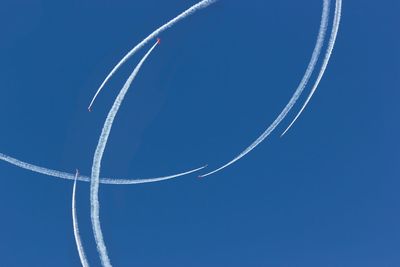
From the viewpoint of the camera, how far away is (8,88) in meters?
7.76

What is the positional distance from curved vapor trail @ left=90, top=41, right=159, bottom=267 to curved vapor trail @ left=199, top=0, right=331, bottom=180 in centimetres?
177

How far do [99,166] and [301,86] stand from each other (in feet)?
11.9

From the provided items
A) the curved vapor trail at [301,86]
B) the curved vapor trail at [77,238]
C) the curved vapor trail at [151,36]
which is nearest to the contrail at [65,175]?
the curved vapor trail at [77,238]

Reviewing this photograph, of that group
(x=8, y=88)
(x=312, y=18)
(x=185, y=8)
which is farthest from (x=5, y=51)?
(x=312, y=18)

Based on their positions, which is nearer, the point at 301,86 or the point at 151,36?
the point at 151,36

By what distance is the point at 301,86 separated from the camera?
312 inches

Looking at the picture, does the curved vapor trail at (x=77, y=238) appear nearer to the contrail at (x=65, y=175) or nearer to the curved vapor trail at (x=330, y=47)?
the contrail at (x=65, y=175)

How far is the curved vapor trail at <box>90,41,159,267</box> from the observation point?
A: 25.6ft

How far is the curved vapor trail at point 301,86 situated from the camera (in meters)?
7.87

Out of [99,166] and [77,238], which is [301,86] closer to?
[99,166]

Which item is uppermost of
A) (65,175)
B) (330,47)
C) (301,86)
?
(330,47)

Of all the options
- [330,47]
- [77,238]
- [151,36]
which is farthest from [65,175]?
[330,47]

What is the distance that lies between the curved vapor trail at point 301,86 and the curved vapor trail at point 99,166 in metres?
1.77

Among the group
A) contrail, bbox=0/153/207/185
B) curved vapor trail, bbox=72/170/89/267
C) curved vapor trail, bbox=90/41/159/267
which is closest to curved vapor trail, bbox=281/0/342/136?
contrail, bbox=0/153/207/185
